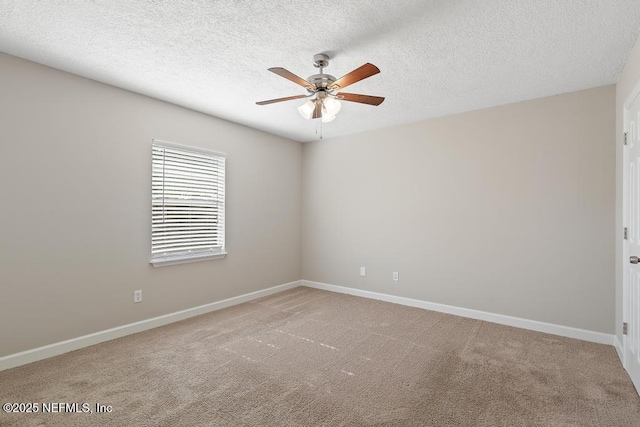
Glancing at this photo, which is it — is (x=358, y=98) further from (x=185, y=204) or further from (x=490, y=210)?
(x=185, y=204)

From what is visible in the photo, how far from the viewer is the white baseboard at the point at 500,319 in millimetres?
3109

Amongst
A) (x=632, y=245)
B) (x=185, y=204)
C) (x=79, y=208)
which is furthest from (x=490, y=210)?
(x=79, y=208)

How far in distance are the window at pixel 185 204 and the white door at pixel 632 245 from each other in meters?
4.10

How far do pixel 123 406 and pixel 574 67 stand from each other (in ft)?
14.3

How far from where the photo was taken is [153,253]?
3486 millimetres

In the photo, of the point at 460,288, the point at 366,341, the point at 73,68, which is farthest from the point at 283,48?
the point at 460,288

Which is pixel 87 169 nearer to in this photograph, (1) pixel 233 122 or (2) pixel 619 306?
(1) pixel 233 122

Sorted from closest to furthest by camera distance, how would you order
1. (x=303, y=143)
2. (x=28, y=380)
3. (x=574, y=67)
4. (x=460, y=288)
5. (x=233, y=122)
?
(x=28, y=380) < (x=574, y=67) < (x=460, y=288) < (x=233, y=122) < (x=303, y=143)

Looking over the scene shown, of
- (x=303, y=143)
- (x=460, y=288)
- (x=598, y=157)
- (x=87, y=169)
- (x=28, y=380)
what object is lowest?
(x=28, y=380)

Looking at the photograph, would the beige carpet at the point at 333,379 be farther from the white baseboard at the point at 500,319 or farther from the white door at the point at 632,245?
the white door at the point at 632,245

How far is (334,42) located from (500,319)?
3454 millimetres

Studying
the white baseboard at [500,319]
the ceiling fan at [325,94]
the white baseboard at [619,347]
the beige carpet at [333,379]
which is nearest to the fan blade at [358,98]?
the ceiling fan at [325,94]

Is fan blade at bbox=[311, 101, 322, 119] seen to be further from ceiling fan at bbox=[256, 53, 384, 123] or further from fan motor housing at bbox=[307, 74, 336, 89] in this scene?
fan motor housing at bbox=[307, 74, 336, 89]

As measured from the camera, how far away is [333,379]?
239 centimetres
